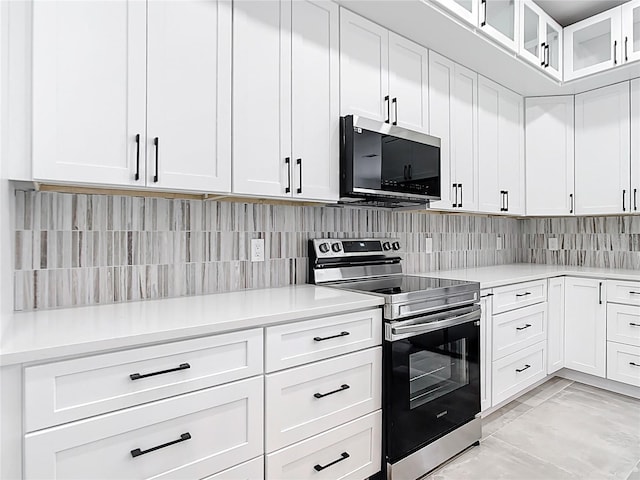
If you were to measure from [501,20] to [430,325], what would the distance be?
2.03 m

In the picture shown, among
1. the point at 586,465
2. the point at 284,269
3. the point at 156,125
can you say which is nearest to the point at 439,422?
the point at 586,465

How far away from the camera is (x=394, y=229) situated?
274 centimetres

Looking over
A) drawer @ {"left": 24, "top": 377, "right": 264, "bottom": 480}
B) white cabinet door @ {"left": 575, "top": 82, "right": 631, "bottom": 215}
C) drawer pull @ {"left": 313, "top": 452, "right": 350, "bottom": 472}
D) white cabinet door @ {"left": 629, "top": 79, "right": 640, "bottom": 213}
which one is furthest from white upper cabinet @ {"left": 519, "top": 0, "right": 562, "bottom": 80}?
drawer @ {"left": 24, "top": 377, "right": 264, "bottom": 480}

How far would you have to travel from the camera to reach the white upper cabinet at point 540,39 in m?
2.73

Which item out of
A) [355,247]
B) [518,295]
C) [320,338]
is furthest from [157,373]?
[518,295]

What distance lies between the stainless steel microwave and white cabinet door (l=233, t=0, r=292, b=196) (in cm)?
33

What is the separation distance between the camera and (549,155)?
10.9 feet

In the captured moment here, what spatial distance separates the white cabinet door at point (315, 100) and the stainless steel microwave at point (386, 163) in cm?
6

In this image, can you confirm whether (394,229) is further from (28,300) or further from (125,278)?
(28,300)

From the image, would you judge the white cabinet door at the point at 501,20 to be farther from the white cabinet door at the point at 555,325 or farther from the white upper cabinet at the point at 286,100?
the white cabinet door at the point at 555,325

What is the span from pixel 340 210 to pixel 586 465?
1881 mm

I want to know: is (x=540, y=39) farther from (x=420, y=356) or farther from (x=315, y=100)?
(x=420, y=356)

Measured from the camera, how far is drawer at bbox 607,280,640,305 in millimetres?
2752

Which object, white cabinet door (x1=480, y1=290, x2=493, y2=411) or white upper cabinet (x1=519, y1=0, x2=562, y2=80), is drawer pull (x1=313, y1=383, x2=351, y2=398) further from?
white upper cabinet (x1=519, y1=0, x2=562, y2=80)
